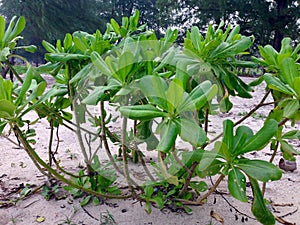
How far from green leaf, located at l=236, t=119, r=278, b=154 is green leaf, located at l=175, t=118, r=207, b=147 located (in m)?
0.10

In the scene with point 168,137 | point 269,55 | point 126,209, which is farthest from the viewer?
point 126,209

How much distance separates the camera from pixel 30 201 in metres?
0.93

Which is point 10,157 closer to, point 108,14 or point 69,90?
point 69,90

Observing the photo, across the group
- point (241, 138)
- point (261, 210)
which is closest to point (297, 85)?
point (241, 138)

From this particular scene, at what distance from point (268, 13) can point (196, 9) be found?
361 centimetres

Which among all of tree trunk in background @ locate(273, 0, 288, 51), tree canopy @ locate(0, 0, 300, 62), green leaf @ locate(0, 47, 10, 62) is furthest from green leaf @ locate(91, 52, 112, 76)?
tree trunk in background @ locate(273, 0, 288, 51)

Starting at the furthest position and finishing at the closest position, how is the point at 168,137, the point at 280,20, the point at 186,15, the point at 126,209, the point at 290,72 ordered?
the point at 186,15, the point at 280,20, the point at 126,209, the point at 290,72, the point at 168,137

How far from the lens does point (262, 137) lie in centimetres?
50

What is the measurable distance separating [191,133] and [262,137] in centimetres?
14

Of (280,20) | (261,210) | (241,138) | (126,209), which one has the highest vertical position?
(280,20)

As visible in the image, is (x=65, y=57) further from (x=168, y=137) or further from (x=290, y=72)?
(x=290, y=72)

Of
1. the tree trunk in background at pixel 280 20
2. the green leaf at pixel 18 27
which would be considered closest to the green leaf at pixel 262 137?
the green leaf at pixel 18 27

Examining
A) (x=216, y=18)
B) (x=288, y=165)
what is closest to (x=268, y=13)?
(x=216, y=18)

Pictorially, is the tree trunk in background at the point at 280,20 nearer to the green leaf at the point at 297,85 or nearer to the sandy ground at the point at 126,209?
the sandy ground at the point at 126,209
